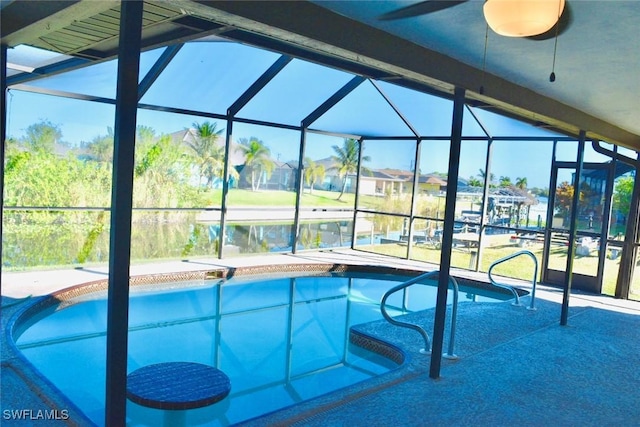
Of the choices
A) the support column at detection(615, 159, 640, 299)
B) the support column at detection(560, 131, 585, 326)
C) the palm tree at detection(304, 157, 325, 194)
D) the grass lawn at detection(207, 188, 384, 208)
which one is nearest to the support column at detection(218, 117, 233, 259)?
the grass lawn at detection(207, 188, 384, 208)

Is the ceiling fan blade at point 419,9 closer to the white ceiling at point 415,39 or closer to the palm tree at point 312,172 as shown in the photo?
the white ceiling at point 415,39

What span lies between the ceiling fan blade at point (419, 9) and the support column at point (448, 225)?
1107mm

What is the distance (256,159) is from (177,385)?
6.27 m

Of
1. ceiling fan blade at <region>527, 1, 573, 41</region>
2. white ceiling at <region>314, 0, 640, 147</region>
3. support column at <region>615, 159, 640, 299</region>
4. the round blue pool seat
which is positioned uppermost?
white ceiling at <region>314, 0, 640, 147</region>

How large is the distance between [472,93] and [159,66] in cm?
482

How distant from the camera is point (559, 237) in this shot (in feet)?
27.3

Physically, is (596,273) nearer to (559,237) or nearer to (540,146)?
(559,237)

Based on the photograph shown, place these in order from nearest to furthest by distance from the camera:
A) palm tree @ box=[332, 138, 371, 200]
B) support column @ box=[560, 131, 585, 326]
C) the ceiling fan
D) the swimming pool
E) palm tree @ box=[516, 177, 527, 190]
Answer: the ceiling fan, the swimming pool, support column @ box=[560, 131, 585, 326], palm tree @ box=[516, 177, 527, 190], palm tree @ box=[332, 138, 371, 200]

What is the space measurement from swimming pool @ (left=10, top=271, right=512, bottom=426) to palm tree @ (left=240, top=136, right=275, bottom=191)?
2432 millimetres

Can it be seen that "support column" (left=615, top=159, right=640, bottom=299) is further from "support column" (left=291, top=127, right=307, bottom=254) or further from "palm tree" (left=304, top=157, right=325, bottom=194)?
"palm tree" (left=304, top=157, right=325, bottom=194)

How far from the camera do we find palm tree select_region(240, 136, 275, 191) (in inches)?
376

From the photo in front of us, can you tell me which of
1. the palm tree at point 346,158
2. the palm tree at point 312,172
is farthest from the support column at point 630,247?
the palm tree at point 312,172

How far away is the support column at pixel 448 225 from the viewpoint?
3.75 meters

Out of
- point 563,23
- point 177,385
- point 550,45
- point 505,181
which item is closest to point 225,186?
point 177,385
